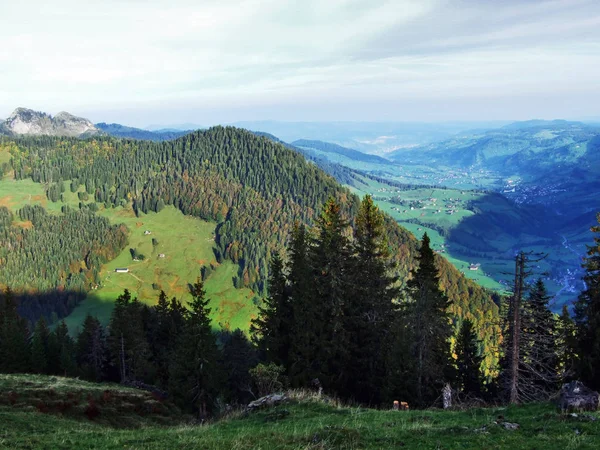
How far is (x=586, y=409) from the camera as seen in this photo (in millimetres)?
19875

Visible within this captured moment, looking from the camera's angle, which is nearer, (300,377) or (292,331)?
(300,377)

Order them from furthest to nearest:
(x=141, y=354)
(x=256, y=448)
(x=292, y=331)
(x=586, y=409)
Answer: (x=141, y=354) → (x=292, y=331) → (x=586, y=409) → (x=256, y=448)

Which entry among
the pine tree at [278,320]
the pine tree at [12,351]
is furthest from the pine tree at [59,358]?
the pine tree at [278,320]

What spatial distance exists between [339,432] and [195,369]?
3875 cm

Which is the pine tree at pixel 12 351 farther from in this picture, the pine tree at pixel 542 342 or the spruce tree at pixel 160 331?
the pine tree at pixel 542 342

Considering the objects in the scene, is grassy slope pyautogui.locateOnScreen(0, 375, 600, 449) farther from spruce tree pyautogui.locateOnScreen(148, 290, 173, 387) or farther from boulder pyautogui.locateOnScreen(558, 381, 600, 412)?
spruce tree pyautogui.locateOnScreen(148, 290, 173, 387)

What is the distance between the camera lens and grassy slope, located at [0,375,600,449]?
636 inches

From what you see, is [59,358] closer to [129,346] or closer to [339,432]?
[129,346]

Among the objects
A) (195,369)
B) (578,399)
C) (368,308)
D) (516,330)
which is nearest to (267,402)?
(578,399)

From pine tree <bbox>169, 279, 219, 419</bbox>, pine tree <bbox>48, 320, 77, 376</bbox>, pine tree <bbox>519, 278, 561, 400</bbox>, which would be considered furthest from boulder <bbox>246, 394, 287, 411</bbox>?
pine tree <bbox>48, 320, 77, 376</bbox>

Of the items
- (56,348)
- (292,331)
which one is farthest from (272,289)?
(56,348)

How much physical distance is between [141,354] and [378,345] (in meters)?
47.6

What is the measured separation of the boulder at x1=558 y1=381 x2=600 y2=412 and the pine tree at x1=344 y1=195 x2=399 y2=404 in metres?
22.7

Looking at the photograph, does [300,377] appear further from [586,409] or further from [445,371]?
[586,409]
